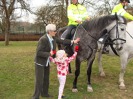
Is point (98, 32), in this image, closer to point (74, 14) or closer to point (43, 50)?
point (74, 14)

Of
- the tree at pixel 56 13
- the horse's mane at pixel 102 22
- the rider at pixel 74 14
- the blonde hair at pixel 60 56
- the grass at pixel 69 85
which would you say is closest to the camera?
the blonde hair at pixel 60 56

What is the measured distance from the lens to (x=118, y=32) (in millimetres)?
6254

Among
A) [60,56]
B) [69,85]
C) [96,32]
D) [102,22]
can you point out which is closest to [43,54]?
[60,56]

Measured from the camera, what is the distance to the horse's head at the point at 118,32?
20.5 feet

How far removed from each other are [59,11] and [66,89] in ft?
80.9

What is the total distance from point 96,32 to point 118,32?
1.99 ft

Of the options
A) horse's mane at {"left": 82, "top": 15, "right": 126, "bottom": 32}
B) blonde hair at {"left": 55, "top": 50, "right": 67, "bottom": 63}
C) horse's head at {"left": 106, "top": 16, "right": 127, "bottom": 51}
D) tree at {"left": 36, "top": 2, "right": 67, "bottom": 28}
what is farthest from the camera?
tree at {"left": 36, "top": 2, "right": 67, "bottom": 28}

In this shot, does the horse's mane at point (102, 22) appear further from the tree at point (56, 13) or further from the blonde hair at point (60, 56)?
the tree at point (56, 13)

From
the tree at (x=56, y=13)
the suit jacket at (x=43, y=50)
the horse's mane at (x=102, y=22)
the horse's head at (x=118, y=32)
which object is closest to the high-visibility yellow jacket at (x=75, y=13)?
the horse's mane at (x=102, y=22)

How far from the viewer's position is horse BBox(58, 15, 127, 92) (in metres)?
6.28

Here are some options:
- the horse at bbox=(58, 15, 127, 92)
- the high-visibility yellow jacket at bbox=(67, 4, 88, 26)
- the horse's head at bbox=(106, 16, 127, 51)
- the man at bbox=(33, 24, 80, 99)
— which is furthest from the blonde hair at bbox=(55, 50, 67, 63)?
the high-visibility yellow jacket at bbox=(67, 4, 88, 26)

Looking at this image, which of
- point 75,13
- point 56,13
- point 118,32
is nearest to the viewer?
point 118,32

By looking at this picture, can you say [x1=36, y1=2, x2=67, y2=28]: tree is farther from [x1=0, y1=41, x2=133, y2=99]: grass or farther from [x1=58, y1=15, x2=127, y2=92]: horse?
[x1=58, y1=15, x2=127, y2=92]: horse

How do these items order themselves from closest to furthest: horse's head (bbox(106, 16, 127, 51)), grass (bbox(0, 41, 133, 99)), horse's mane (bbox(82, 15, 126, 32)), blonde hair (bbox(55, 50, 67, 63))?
blonde hair (bbox(55, 50, 67, 63)) → horse's head (bbox(106, 16, 127, 51)) → horse's mane (bbox(82, 15, 126, 32)) → grass (bbox(0, 41, 133, 99))
